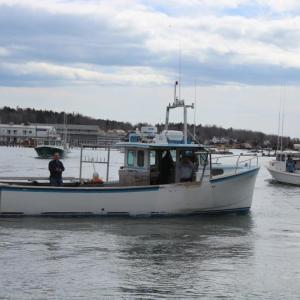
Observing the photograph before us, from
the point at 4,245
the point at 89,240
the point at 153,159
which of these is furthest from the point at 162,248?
the point at 153,159

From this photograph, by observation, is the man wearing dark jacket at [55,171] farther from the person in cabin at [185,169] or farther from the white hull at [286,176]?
the white hull at [286,176]

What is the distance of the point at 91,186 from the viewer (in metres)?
21.8

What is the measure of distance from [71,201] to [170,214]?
11.1 ft

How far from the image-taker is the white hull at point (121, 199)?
20.3 metres

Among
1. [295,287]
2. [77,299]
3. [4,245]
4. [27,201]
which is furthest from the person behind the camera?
[27,201]

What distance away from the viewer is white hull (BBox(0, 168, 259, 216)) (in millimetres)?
20266

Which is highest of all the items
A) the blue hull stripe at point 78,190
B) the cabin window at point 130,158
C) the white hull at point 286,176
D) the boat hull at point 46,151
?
the cabin window at point 130,158

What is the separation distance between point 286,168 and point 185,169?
1004 inches

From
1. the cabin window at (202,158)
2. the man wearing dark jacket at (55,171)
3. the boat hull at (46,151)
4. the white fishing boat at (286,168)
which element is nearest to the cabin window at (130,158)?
the cabin window at (202,158)

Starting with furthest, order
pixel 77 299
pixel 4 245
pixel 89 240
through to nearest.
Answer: pixel 89 240
pixel 4 245
pixel 77 299

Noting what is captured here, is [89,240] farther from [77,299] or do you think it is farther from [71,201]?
[77,299]

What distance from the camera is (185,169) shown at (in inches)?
875

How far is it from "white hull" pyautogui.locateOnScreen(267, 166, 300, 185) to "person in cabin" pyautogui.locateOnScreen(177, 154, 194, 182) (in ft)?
73.8

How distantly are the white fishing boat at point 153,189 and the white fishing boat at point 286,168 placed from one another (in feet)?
68.7
